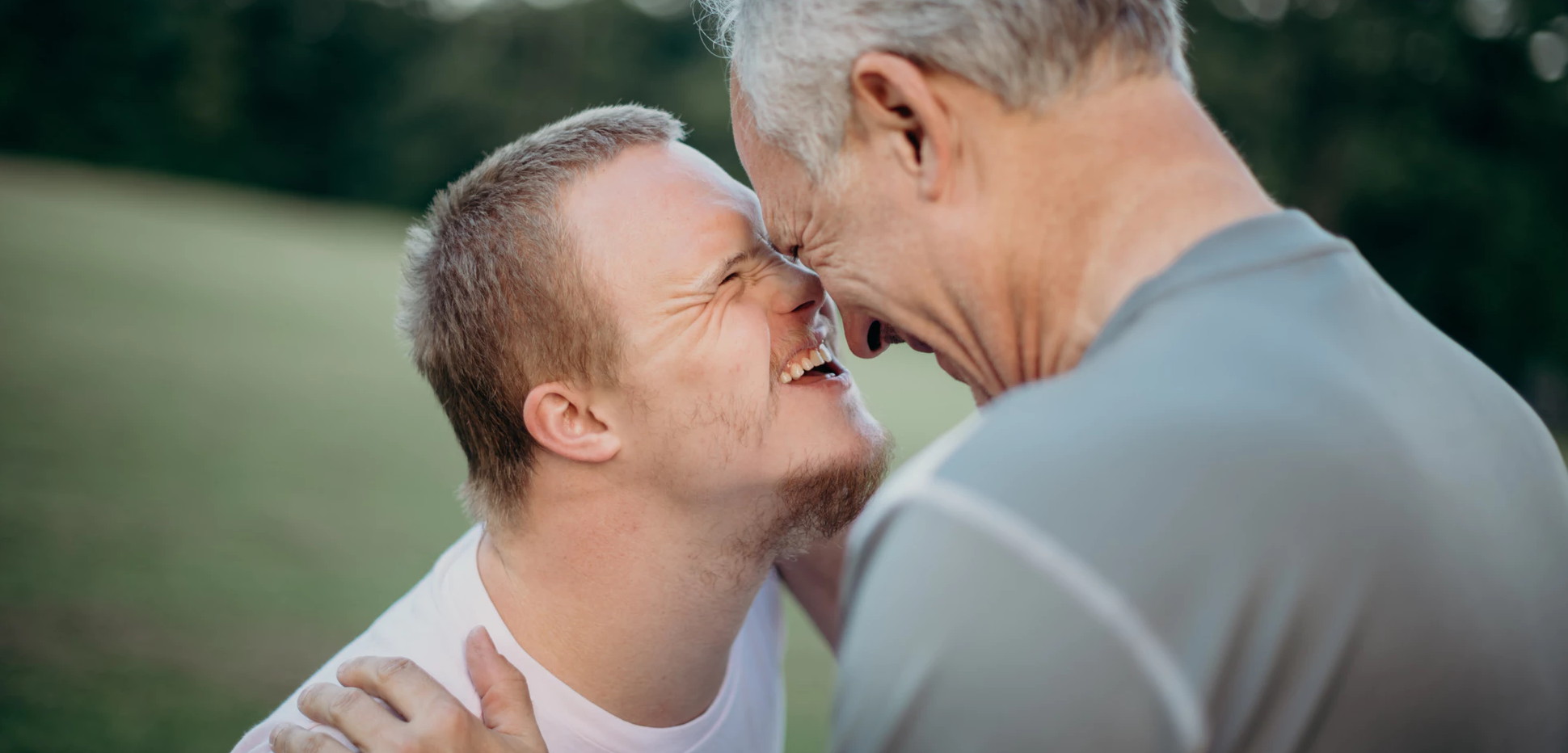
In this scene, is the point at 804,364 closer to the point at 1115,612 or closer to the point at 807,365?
the point at 807,365

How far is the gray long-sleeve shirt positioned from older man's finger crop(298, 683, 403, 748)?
1.19m

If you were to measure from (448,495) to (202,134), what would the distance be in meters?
36.0

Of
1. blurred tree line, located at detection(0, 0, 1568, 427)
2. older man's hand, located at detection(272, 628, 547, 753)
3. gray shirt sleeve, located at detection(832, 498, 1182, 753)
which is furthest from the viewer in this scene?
blurred tree line, located at detection(0, 0, 1568, 427)

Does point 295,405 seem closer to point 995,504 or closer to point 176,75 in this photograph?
point 995,504

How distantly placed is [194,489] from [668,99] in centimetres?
3549

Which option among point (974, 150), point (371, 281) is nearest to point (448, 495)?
point (974, 150)

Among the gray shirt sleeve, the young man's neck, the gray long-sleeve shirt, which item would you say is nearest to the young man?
the young man's neck

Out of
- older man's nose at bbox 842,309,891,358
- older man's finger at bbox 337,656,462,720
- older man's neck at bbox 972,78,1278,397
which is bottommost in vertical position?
older man's finger at bbox 337,656,462,720

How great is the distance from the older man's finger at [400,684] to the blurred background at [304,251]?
2.73 meters

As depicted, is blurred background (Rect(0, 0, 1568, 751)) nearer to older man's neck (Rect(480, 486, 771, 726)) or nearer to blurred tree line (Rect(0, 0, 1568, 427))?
blurred tree line (Rect(0, 0, 1568, 427))

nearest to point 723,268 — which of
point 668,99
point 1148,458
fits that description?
point 1148,458

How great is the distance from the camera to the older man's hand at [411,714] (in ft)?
6.82

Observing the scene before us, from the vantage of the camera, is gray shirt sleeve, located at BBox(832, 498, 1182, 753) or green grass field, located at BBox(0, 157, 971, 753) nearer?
gray shirt sleeve, located at BBox(832, 498, 1182, 753)

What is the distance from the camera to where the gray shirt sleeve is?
1.16m
